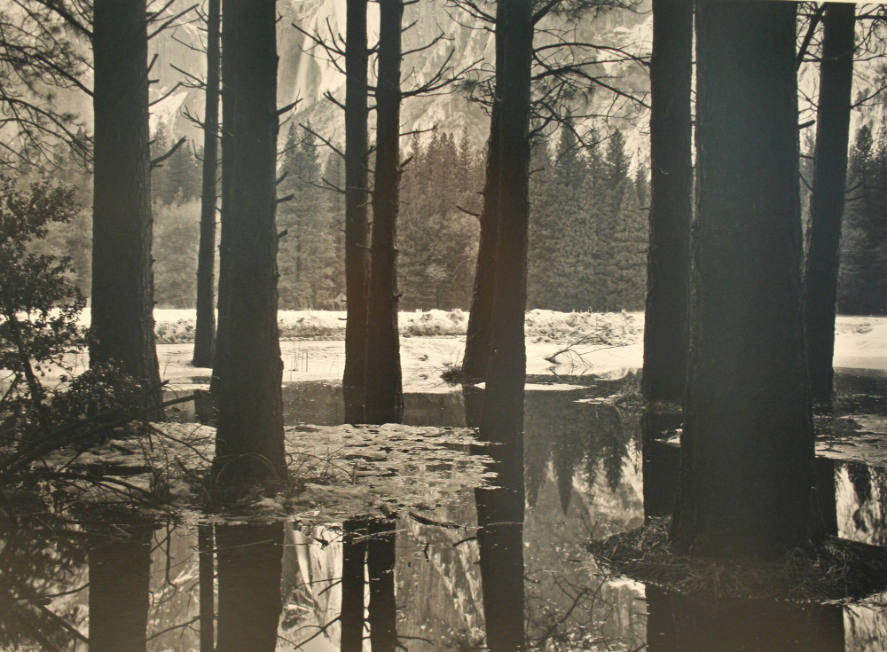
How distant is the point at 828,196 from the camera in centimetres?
1198

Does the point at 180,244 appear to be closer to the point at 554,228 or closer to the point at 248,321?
the point at 554,228

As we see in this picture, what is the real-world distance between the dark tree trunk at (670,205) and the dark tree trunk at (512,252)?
8.30 feet

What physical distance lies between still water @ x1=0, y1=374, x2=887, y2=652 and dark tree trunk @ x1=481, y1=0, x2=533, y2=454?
8.59ft

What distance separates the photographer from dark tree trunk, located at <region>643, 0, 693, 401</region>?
36.7 feet

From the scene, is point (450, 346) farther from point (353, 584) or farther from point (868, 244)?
point (353, 584)

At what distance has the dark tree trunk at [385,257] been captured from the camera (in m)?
10.3

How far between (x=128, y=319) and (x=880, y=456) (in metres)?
7.10

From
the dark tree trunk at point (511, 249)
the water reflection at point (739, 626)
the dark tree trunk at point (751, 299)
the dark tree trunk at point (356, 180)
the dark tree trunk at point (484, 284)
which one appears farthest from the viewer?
the dark tree trunk at point (484, 284)

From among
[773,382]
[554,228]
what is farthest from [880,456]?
[554,228]

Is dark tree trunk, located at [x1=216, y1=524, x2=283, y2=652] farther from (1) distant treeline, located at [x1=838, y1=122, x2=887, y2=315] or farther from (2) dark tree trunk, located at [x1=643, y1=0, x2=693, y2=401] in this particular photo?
(1) distant treeline, located at [x1=838, y1=122, x2=887, y2=315]

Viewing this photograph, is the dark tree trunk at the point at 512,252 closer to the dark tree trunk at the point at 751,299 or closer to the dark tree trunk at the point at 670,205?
the dark tree trunk at the point at 670,205

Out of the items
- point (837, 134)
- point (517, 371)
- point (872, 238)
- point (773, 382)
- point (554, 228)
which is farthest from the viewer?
point (554, 228)

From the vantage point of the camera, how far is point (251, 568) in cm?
456

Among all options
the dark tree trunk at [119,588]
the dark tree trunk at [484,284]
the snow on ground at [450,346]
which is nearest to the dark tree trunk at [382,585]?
the dark tree trunk at [119,588]
